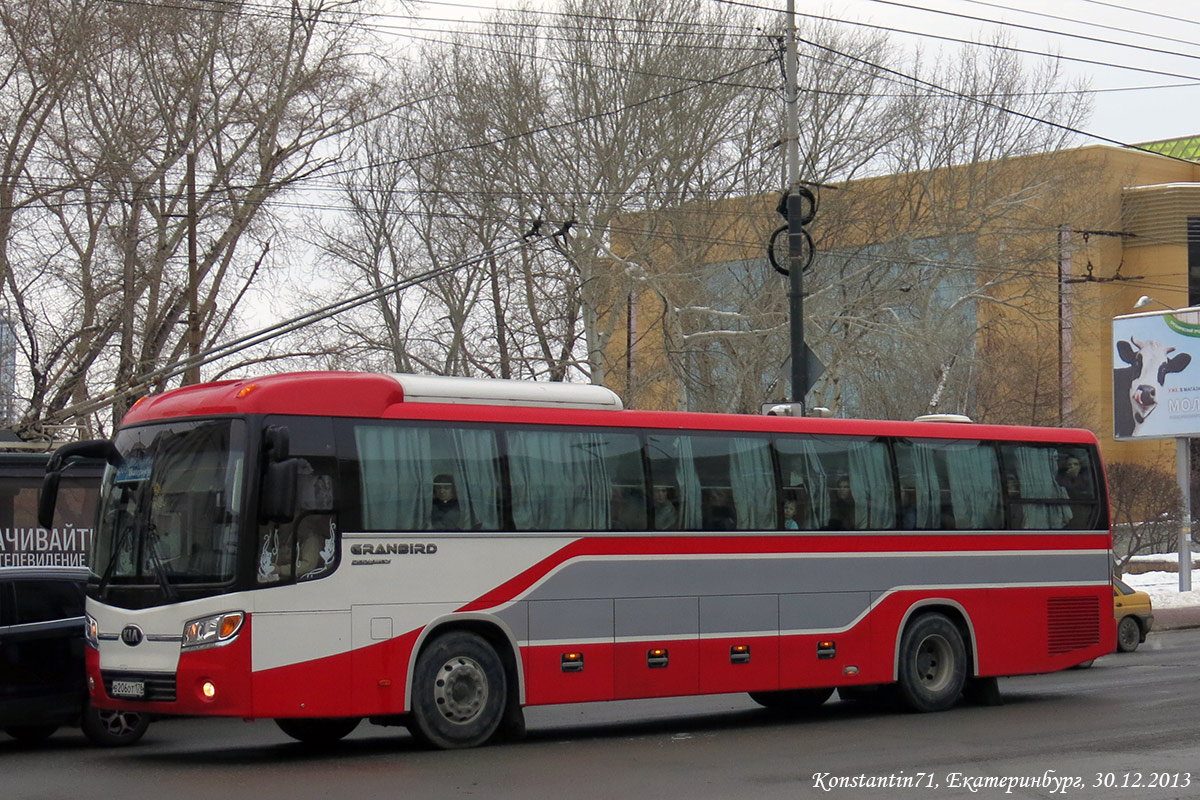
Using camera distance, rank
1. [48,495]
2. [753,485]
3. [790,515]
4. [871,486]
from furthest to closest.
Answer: [871,486]
[790,515]
[753,485]
[48,495]

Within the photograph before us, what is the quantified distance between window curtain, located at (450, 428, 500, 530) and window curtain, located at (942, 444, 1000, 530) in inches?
220

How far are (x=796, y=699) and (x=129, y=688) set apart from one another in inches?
287

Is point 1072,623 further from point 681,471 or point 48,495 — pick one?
point 48,495

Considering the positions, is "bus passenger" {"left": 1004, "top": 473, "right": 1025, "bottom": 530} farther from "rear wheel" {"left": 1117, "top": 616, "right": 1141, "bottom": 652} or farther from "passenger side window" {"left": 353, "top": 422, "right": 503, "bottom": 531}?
"rear wheel" {"left": 1117, "top": 616, "right": 1141, "bottom": 652}

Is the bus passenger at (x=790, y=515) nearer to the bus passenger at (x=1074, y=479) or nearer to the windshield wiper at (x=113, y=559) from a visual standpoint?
the bus passenger at (x=1074, y=479)

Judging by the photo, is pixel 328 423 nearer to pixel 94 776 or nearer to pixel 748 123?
pixel 94 776

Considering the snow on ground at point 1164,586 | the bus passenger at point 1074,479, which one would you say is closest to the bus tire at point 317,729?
the bus passenger at point 1074,479

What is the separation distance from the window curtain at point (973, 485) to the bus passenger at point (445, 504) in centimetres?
598

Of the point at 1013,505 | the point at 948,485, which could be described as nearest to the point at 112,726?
the point at 948,485

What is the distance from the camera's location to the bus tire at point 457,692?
1248cm

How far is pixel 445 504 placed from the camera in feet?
42.1

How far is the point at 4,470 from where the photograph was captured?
18.5 meters

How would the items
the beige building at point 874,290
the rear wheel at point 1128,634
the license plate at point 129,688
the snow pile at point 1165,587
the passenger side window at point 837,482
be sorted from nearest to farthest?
the license plate at point 129,688 → the passenger side window at point 837,482 → the rear wheel at point 1128,634 → the snow pile at point 1165,587 → the beige building at point 874,290

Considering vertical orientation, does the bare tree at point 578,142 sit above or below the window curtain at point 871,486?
above
